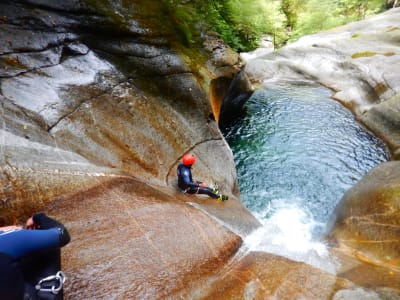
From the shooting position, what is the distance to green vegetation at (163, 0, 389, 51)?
11000 millimetres

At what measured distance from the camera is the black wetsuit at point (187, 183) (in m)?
7.35

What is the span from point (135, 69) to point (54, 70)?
91.0 inches

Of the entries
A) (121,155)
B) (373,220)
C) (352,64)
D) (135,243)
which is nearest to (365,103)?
(352,64)

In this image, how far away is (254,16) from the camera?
19.4m

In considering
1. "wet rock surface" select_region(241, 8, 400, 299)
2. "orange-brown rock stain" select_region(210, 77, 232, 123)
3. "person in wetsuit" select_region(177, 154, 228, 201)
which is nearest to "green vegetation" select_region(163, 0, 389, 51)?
"orange-brown rock stain" select_region(210, 77, 232, 123)

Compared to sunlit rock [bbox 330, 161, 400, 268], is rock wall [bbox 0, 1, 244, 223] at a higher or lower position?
higher

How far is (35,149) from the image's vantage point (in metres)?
5.12

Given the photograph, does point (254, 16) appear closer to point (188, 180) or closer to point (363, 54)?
point (363, 54)

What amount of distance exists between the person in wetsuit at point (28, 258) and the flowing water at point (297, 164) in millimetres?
3970

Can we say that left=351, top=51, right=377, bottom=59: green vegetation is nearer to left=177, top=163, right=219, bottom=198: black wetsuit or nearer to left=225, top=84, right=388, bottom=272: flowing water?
left=225, top=84, right=388, bottom=272: flowing water

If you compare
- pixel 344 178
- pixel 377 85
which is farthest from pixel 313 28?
pixel 344 178

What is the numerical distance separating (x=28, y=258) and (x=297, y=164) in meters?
11.6

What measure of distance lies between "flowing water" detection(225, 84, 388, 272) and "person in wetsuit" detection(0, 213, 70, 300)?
3.97 m

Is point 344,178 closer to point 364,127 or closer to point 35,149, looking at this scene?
point 364,127
